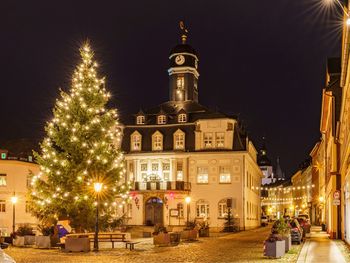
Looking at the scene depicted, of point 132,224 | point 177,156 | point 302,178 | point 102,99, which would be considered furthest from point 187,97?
point 302,178

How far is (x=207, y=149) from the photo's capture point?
213 feet

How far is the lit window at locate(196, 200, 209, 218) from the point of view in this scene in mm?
63781

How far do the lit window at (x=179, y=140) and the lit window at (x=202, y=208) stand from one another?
250 inches

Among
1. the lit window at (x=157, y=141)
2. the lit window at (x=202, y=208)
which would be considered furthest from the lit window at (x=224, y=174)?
the lit window at (x=157, y=141)

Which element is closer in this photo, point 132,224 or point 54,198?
point 54,198

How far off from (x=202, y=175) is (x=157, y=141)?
6.58 meters

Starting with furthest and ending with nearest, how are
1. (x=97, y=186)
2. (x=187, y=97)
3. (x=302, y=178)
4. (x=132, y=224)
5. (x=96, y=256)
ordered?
1. (x=302, y=178)
2. (x=187, y=97)
3. (x=132, y=224)
4. (x=97, y=186)
5. (x=96, y=256)

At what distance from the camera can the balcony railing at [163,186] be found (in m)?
63.6

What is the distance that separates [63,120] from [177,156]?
1208 inches

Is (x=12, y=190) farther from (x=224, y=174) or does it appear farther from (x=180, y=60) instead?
(x=180, y=60)

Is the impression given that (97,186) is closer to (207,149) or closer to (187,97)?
(207,149)

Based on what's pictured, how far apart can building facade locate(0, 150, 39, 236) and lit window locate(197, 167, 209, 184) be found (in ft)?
57.7

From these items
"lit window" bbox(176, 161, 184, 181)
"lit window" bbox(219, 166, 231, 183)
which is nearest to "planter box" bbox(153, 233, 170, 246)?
"lit window" bbox(219, 166, 231, 183)

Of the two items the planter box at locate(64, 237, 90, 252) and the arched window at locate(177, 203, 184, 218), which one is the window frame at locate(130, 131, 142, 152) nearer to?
the arched window at locate(177, 203, 184, 218)
